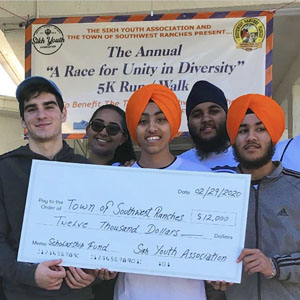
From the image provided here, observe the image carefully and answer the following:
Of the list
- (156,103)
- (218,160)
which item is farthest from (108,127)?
(156,103)

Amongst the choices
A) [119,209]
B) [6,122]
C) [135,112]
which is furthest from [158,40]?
[6,122]

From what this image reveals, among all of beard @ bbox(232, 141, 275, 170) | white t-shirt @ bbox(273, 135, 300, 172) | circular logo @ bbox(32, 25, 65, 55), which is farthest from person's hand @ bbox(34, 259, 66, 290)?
circular logo @ bbox(32, 25, 65, 55)

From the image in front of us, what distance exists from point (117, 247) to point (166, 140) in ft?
2.22

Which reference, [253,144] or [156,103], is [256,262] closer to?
[253,144]

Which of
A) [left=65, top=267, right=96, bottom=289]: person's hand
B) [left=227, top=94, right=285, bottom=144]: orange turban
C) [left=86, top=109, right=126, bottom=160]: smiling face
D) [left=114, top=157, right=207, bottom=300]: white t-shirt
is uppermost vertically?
[left=86, top=109, right=126, bottom=160]: smiling face

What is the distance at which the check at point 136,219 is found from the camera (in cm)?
210

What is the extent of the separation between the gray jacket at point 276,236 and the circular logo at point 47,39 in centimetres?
275

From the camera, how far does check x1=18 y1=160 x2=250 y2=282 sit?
6.89 ft

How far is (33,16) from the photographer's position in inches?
166

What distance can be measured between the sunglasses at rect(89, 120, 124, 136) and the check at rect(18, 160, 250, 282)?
1303 millimetres

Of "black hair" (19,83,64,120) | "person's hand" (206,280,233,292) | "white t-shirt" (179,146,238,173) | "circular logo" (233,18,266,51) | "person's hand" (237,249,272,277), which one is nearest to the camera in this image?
"person's hand" (237,249,272,277)

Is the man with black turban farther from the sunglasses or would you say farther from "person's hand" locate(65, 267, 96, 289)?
"person's hand" locate(65, 267, 96, 289)

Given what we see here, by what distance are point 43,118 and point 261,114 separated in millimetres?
1184

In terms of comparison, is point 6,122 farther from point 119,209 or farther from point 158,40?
point 119,209
